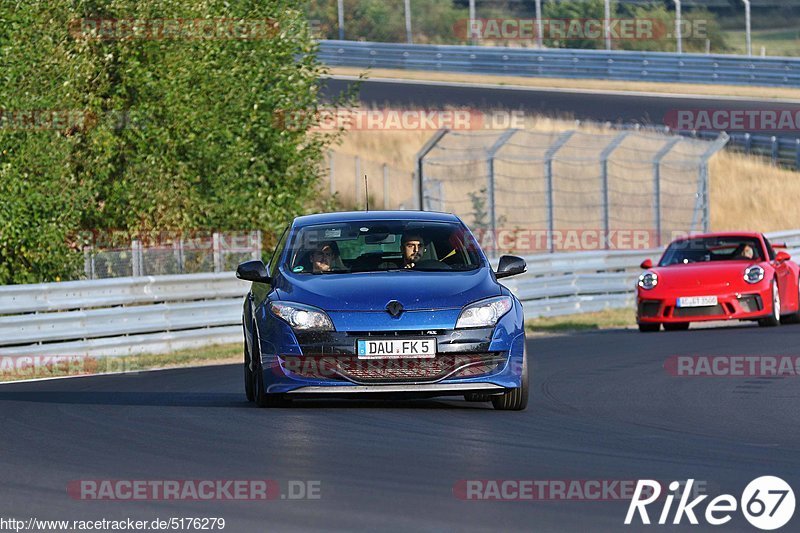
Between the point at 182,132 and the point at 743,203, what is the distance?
739 inches

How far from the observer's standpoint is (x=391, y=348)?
10.5 m

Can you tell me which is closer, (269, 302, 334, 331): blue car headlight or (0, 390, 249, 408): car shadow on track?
(269, 302, 334, 331): blue car headlight

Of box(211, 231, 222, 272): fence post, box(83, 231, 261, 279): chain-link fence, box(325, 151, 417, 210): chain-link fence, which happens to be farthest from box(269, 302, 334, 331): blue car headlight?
box(325, 151, 417, 210): chain-link fence

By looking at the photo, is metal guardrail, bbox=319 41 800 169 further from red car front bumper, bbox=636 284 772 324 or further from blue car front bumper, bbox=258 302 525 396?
blue car front bumper, bbox=258 302 525 396

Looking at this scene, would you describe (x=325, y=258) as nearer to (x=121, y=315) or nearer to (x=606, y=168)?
(x=121, y=315)

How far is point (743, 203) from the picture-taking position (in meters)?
38.1

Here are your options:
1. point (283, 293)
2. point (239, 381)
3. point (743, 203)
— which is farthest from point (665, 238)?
point (283, 293)

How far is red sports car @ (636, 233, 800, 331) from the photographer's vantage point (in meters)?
20.2

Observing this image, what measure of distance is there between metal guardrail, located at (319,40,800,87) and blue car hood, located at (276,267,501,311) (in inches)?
1315

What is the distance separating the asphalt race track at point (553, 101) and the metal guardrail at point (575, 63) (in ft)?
2.25

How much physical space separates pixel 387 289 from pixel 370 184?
2617cm

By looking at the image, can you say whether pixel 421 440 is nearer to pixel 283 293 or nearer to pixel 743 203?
pixel 283 293
